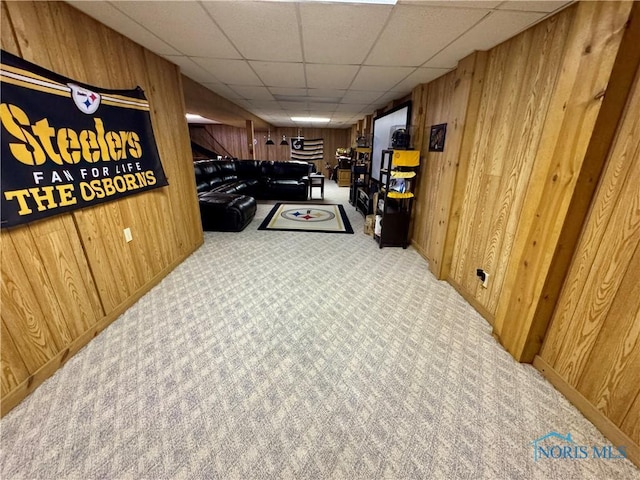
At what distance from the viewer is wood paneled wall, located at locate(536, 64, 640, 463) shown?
1121 mm

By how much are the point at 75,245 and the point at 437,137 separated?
3.48 meters

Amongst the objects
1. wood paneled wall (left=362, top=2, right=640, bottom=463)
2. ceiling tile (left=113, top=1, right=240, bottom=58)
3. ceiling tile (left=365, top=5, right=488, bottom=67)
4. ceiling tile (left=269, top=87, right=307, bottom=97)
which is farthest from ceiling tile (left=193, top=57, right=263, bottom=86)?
wood paneled wall (left=362, top=2, right=640, bottom=463)

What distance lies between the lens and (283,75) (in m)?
3.09

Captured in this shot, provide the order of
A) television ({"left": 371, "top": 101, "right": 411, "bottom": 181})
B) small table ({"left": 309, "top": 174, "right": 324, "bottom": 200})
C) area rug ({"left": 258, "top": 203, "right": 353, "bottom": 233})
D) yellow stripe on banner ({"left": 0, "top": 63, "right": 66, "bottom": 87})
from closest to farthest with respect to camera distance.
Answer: yellow stripe on banner ({"left": 0, "top": 63, "right": 66, "bottom": 87}) < television ({"left": 371, "top": 101, "right": 411, "bottom": 181}) < area rug ({"left": 258, "top": 203, "right": 353, "bottom": 233}) < small table ({"left": 309, "top": 174, "right": 324, "bottom": 200})

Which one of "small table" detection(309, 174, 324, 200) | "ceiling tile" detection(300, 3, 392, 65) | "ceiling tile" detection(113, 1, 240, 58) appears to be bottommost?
"small table" detection(309, 174, 324, 200)

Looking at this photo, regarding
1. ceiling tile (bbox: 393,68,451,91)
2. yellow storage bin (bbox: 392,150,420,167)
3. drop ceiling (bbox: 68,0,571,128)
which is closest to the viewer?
drop ceiling (bbox: 68,0,571,128)

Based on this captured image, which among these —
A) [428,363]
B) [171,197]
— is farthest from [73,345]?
[428,363]

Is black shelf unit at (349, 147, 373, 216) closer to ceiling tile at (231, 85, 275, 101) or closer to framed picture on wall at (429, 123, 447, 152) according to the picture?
framed picture on wall at (429, 123, 447, 152)

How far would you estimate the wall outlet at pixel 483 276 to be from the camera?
2.08 metres

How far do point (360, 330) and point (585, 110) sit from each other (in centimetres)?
182

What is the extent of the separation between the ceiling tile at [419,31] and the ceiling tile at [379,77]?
0.33 meters

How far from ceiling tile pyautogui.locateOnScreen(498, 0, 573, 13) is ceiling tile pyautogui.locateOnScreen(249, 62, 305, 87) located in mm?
1869

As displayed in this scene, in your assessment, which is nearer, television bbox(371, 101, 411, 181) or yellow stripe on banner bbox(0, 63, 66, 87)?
yellow stripe on banner bbox(0, 63, 66, 87)

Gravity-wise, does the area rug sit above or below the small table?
below
